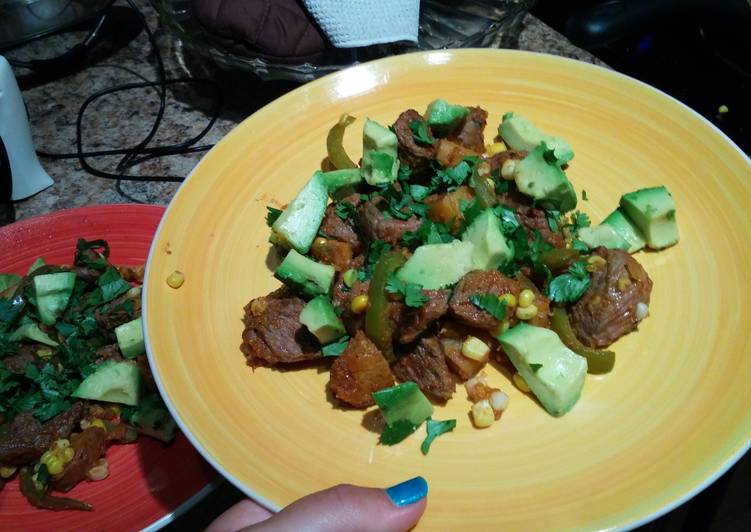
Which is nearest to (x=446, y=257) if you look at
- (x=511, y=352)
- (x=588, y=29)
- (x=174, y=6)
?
(x=511, y=352)

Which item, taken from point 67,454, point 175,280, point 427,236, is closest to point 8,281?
point 67,454

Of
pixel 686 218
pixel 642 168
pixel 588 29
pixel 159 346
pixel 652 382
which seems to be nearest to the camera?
pixel 652 382

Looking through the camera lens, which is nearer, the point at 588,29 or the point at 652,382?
the point at 652,382

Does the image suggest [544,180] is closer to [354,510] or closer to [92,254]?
[354,510]

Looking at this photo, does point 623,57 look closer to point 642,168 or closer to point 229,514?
point 642,168

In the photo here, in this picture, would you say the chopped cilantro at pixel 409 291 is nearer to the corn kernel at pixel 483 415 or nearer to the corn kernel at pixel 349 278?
the corn kernel at pixel 349 278

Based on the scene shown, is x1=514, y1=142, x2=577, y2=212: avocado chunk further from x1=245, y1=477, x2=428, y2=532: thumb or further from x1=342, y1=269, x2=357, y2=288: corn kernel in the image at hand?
x1=245, y1=477, x2=428, y2=532: thumb

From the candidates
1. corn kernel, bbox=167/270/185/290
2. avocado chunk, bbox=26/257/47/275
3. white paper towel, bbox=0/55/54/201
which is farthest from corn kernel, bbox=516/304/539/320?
white paper towel, bbox=0/55/54/201
